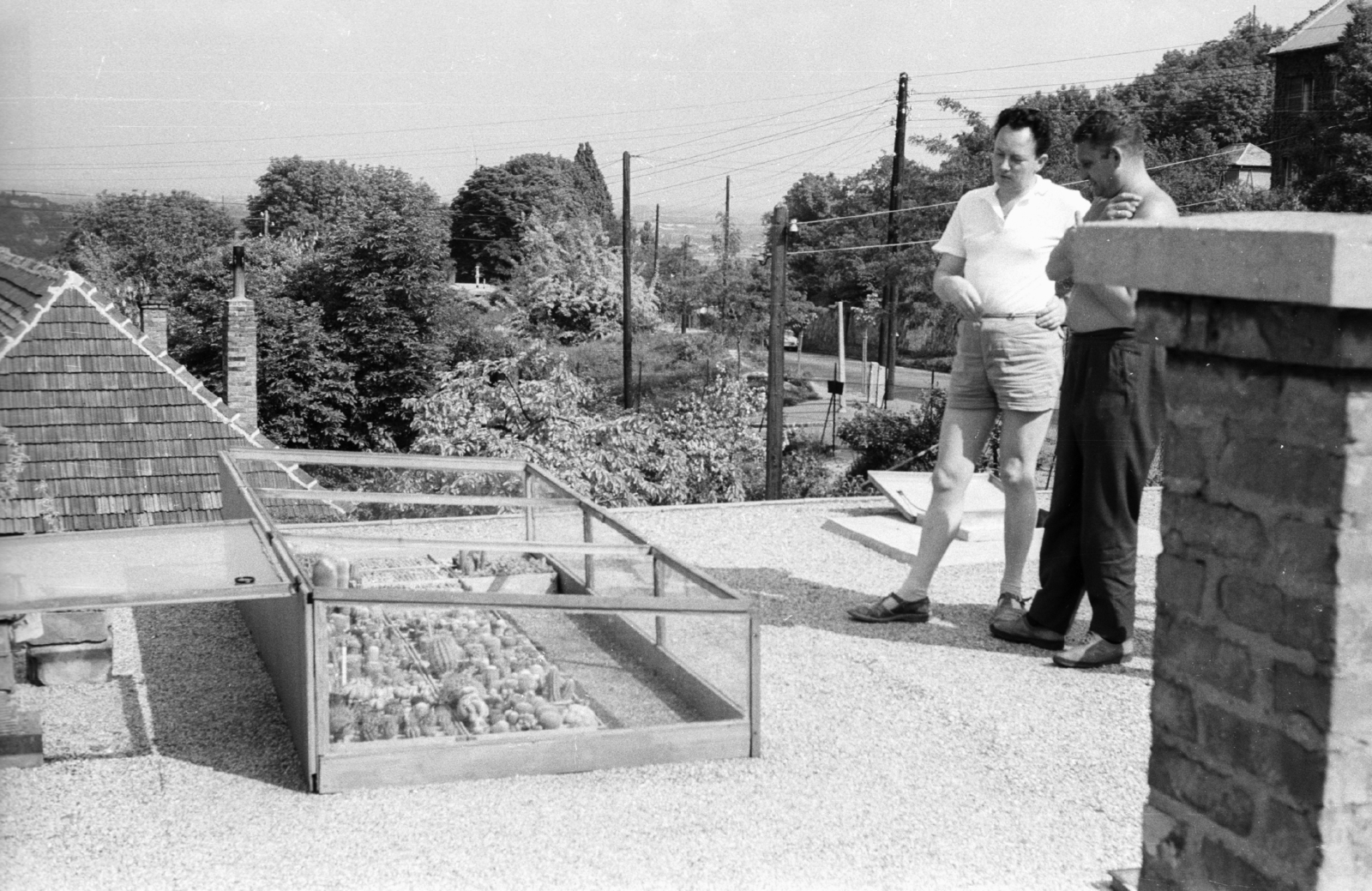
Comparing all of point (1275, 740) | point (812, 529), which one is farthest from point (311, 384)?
point (1275, 740)

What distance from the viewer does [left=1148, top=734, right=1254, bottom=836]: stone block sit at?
2885mm

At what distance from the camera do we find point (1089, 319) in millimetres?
5766

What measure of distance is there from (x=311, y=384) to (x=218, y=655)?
1720 inches

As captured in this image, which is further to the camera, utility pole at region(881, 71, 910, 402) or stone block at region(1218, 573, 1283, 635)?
utility pole at region(881, 71, 910, 402)

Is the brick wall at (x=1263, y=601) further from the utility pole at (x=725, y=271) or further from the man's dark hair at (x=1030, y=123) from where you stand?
the utility pole at (x=725, y=271)

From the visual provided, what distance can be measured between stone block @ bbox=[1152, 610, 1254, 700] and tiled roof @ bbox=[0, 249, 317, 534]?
1378cm

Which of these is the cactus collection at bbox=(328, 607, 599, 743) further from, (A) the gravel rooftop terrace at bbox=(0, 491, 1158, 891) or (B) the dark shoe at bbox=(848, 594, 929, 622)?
(B) the dark shoe at bbox=(848, 594, 929, 622)

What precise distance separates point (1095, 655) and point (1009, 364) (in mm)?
1234

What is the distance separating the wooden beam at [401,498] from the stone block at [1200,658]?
4.19m

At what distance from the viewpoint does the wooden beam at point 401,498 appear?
7.01 m

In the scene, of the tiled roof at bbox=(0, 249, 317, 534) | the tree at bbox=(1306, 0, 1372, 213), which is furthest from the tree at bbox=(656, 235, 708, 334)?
the tiled roof at bbox=(0, 249, 317, 534)

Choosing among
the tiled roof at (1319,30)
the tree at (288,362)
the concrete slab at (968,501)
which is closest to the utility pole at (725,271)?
the tree at (288,362)

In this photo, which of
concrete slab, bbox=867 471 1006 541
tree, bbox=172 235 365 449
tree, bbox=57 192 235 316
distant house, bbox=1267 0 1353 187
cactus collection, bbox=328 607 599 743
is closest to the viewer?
cactus collection, bbox=328 607 599 743

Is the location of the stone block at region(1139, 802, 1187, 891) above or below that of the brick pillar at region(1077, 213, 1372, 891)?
below
